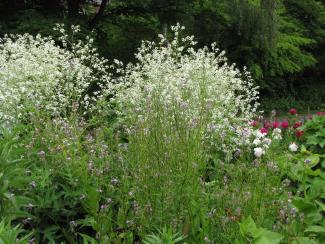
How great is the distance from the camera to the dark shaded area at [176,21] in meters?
11.5

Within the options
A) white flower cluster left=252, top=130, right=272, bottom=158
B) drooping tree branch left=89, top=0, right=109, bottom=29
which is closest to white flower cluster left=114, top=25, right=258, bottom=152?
white flower cluster left=252, top=130, right=272, bottom=158

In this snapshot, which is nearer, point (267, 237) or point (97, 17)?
point (267, 237)

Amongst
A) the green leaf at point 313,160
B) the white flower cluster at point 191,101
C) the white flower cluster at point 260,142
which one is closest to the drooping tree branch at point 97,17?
→ the white flower cluster at point 191,101

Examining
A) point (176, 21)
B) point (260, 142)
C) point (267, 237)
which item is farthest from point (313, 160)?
point (176, 21)

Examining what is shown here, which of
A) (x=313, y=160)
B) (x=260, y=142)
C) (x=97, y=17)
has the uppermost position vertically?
(x=97, y=17)

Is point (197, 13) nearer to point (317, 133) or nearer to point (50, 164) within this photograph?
point (317, 133)

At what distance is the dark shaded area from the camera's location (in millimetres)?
11469

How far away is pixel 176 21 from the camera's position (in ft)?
38.8

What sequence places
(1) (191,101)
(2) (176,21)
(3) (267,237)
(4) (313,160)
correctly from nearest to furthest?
(3) (267,237) < (4) (313,160) < (1) (191,101) < (2) (176,21)

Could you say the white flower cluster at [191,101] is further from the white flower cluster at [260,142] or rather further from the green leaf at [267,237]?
the green leaf at [267,237]

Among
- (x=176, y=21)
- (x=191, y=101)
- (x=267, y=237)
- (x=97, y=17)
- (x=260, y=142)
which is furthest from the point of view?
(x=97, y=17)

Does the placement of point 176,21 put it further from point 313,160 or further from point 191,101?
point 313,160

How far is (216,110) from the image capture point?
206 inches

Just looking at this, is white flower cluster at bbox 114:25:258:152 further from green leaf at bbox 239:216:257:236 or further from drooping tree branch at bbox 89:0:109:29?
drooping tree branch at bbox 89:0:109:29
